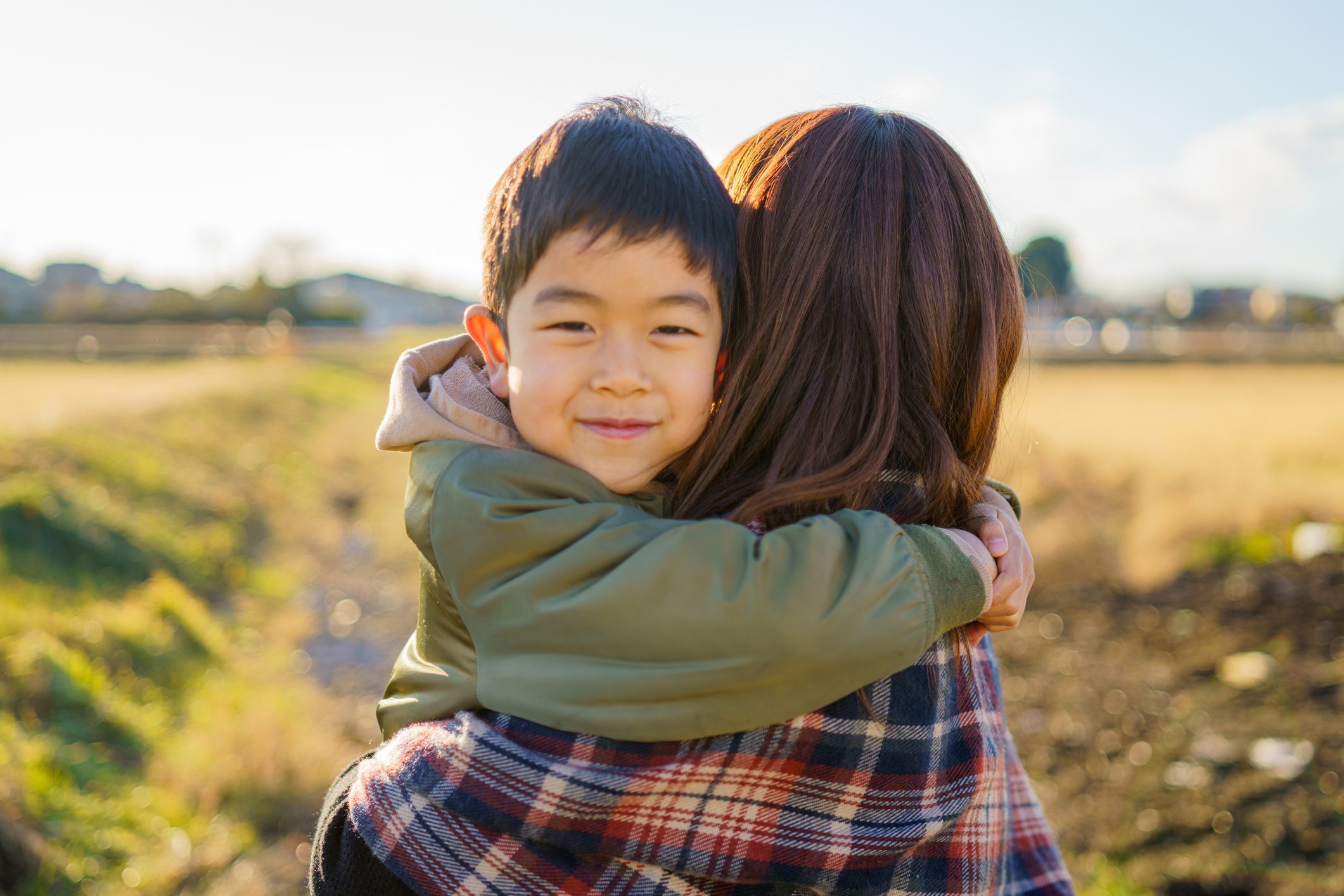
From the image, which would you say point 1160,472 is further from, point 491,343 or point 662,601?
point 662,601

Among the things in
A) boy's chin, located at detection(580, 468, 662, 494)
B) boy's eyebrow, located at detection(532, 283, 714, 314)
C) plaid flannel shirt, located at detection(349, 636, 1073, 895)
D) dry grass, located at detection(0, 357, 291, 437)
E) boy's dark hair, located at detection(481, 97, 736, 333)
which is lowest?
dry grass, located at detection(0, 357, 291, 437)

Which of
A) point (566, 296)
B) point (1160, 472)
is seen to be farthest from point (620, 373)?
point (1160, 472)

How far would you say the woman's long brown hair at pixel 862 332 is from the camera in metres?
1.57

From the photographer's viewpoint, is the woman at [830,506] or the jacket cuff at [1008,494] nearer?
the woman at [830,506]

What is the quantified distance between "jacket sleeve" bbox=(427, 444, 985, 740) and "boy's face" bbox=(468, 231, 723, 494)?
0.54 ft

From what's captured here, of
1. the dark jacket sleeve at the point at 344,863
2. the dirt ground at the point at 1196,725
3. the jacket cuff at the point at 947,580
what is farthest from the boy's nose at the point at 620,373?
the dirt ground at the point at 1196,725

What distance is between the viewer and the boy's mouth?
1.63 m

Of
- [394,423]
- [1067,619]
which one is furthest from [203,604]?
[394,423]

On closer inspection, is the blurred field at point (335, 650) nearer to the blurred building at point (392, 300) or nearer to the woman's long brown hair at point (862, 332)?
the woman's long brown hair at point (862, 332)

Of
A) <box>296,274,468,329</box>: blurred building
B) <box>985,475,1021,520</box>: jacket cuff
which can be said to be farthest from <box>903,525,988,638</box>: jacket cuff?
<box>296,274,468,329</box>: blurred building

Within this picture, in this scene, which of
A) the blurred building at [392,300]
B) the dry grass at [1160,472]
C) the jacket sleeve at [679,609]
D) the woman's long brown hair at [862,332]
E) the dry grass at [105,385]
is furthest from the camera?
the blurred building at [392,300]

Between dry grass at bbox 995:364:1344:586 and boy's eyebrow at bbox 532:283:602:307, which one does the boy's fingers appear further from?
boy's eyebrow at bbox 532:283:602:307

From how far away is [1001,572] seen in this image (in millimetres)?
1672

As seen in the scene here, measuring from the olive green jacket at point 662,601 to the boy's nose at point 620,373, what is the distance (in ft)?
0.49
